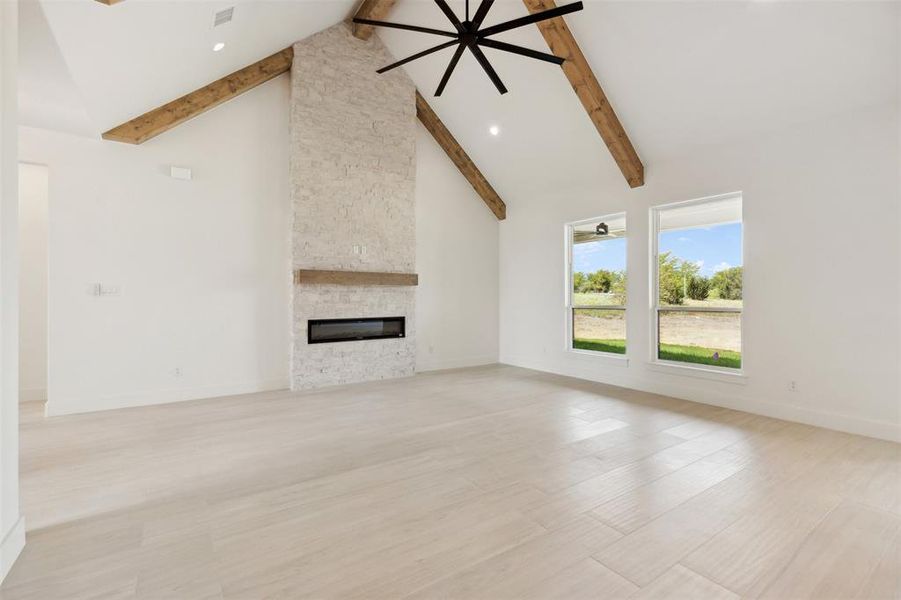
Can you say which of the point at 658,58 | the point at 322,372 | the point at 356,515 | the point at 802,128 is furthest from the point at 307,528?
the point at 802,128

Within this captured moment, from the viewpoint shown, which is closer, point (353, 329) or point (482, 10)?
point (482, 10)

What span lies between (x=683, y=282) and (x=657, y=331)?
71 cm

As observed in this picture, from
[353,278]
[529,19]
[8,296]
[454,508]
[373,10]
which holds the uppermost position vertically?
[373,10]

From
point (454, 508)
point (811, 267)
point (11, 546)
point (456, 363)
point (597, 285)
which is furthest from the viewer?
point (456, 363)

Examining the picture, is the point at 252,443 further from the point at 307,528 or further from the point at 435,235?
the point at 435,235

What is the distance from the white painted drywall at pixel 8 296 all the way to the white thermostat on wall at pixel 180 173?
3140mm

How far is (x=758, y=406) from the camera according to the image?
14.8 ft

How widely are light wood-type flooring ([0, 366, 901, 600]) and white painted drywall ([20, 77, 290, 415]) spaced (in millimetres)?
752

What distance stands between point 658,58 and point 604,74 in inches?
24.8

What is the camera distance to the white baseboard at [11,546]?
6.07ft

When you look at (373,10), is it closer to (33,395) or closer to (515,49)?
(515,49)

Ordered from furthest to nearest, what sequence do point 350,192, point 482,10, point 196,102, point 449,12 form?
point 350,192 → point 196,102 → point 449,12 → point 482,10

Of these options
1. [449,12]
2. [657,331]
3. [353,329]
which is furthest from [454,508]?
[657,331]

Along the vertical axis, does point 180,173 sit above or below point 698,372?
above
